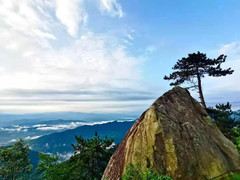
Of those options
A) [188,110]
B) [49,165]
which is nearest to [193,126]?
[188,110]

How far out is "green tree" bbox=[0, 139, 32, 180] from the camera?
133ft

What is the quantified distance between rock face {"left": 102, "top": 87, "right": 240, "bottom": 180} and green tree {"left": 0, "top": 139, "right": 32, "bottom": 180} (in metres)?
35.2

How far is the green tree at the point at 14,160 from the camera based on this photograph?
4056cm

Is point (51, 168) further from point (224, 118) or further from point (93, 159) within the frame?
point (224, 118)

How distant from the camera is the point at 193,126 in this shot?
1775cm

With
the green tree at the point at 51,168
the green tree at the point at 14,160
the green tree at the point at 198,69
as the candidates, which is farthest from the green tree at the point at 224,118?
the green tree at the point at 14,160

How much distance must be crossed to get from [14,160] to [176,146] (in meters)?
42.5

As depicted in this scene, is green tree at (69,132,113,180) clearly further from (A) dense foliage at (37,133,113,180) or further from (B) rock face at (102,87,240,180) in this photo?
(B) rock face at (102,87,240,180)

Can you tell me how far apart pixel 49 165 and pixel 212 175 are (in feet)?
87.6

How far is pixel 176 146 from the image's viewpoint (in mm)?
15602

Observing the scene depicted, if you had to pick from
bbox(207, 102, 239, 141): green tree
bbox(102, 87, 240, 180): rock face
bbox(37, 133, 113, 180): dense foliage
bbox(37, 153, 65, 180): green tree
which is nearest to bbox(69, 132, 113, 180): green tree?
bbox(37, 133, 113, 180): dense foliage

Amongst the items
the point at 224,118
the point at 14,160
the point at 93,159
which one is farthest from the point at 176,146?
the point at 14,160

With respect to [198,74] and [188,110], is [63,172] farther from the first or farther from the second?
[198,74]

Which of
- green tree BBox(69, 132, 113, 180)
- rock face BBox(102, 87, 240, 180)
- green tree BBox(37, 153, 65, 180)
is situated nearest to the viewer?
rock face BBox(102, 87, 240, 180)
